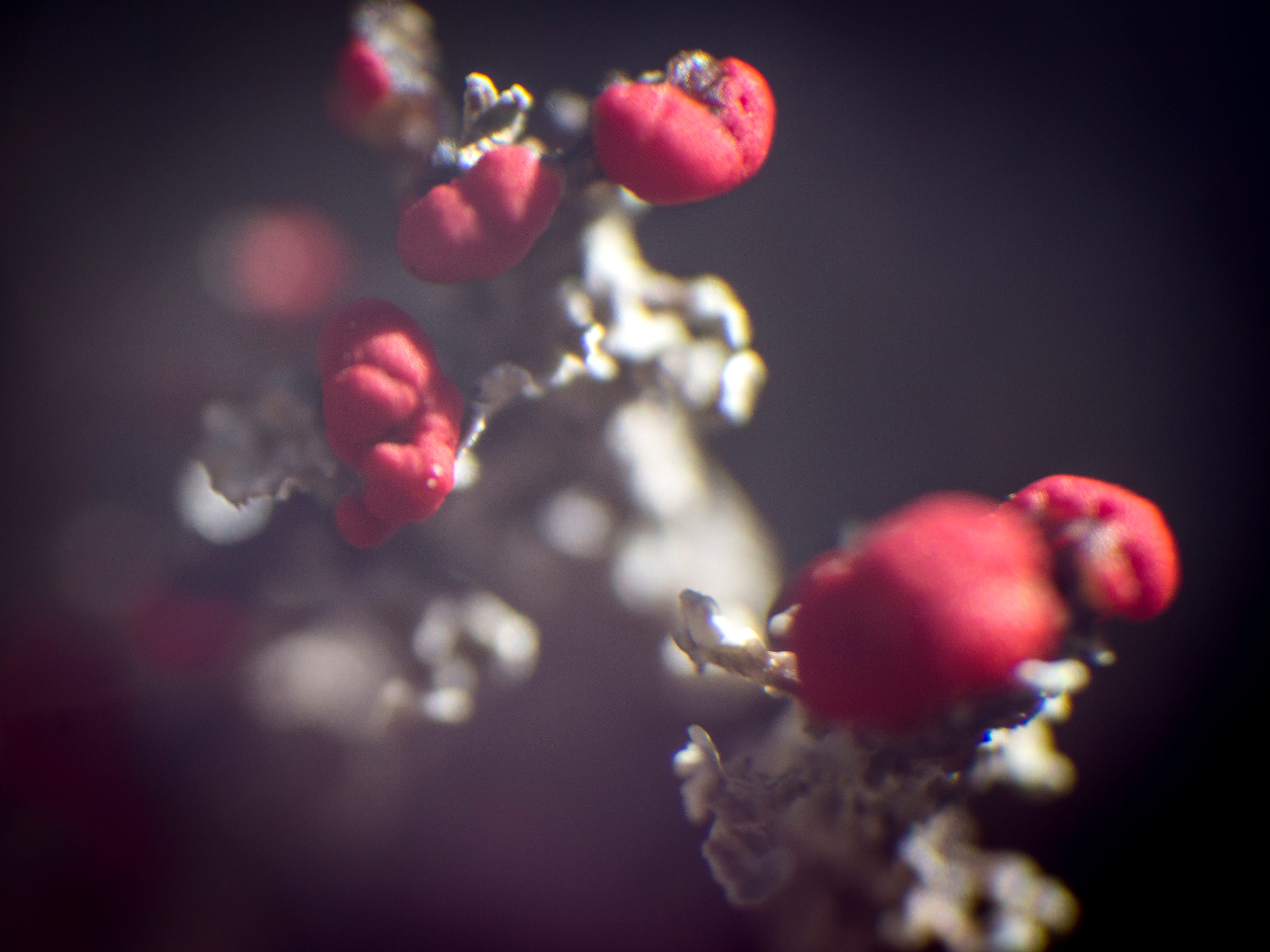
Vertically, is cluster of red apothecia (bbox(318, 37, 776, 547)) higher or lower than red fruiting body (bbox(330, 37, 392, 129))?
lower

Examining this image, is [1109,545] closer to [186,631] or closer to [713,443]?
[713,443]

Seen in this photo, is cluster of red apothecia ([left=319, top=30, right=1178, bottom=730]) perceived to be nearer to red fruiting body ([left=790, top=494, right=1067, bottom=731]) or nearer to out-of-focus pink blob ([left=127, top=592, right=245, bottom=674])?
red fruiting body ([left=790, top=494, right=1067, bottom=731])

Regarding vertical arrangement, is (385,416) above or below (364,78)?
below

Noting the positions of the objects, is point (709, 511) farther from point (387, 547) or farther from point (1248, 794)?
point (1248, 794)

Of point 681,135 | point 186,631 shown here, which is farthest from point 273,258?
point 681,135

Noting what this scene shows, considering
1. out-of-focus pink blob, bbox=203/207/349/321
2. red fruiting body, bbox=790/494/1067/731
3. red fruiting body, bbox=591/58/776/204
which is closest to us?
red fruiting body, bbox=790/494/1067/731

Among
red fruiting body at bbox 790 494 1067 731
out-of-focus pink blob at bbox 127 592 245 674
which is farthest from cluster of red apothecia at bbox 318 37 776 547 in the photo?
out-of-focus pink blob at bbox 127 592 245 674

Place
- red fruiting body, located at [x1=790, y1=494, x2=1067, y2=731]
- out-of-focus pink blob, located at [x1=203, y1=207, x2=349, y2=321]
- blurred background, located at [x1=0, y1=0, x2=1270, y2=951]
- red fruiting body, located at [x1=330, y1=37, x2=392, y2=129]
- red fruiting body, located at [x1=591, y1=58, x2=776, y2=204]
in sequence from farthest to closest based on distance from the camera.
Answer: out-of-focus pink blob, located at [x1=203, y1=207, x2=349, y2=321] → blurred background, located at [x1=0, y1=0, x2=1270, y2=951] → red fruiting body, located at [x1=330, y1=37, x2=392, y2=129] → red fruiting body, located at [x1=591, y1=58, x2=776, y2=204] → red fruiting body, located at [x1=790, y1=494, x2=1067, y2=731]
